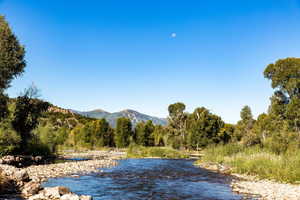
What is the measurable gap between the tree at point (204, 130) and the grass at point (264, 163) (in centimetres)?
2521

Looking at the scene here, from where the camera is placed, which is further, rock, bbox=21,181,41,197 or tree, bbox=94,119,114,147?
tree, bbox=94,119,114,147

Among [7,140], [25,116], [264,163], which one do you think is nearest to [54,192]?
[264,163]

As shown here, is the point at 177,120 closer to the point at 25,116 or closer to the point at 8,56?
the point at 25,116

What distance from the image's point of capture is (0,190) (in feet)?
36.4

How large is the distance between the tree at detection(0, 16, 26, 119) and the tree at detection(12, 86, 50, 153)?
93.3 inches

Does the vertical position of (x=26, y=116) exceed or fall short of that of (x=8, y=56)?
it falls short

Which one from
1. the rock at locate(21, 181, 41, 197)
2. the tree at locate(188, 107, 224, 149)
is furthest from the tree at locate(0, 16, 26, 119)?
the tree at locate(188, 107, 224, 149)

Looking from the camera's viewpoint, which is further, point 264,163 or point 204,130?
point 204,130

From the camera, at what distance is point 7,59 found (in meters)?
26.2

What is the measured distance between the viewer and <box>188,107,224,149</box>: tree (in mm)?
53750

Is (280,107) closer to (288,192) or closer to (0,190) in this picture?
(288,192)

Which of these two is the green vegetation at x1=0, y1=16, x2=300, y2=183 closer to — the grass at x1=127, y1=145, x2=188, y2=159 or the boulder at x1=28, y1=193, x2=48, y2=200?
the grass at x1=127, y1=145, x2=188, y2=159

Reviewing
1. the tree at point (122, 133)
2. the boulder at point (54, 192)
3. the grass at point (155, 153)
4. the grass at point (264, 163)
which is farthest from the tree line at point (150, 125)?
the boulder at point (54, 192)

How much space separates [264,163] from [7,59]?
26.2 meters
